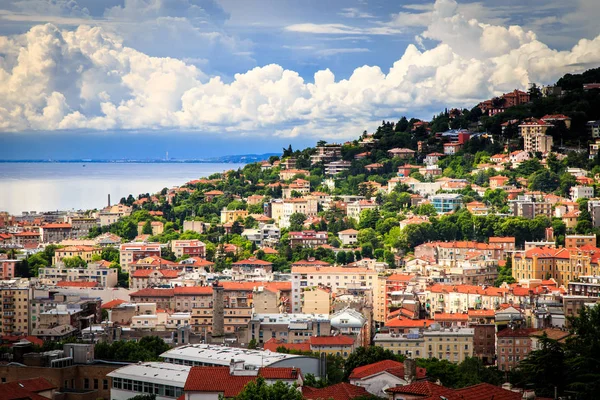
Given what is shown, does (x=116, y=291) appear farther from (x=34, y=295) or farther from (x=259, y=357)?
(x=259, y=357)

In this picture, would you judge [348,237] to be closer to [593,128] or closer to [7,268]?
[7,268]

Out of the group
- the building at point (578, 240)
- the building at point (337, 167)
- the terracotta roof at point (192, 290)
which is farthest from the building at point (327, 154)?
the terracotta roof at point (192, 290)

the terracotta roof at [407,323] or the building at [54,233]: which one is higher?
the building at [54,233]

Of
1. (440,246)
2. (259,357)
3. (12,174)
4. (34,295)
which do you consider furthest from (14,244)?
(12,174)

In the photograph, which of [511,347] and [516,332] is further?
[516,332]

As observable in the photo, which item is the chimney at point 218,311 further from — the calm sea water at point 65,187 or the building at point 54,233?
the calm sea water at point 65,187

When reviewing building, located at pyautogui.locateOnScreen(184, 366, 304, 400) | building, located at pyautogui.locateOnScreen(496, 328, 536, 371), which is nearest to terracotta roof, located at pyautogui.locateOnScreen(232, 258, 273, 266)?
building, located at pyautogui.locateOnScreen(496, 328, 536, 371)

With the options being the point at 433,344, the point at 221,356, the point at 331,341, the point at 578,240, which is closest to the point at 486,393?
the point at 221,356
